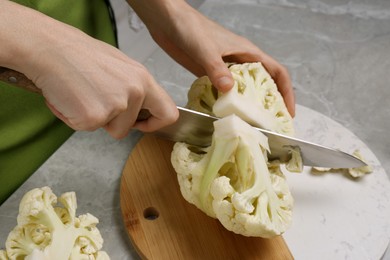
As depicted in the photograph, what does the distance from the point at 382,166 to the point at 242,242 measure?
1.50 feet

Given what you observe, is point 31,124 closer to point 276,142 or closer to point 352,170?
point 276,142

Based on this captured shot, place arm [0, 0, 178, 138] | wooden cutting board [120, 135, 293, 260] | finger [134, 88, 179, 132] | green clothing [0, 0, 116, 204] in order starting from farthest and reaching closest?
green clothing [0, 0, 116, 204], wooden cutting board [120, 135, 293, 260], finger [134, 88, 179, 132], arm [0, 0, 178, 138]

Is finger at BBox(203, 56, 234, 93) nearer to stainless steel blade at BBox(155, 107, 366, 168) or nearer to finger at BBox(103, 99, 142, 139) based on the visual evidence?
stainless steel blade at BBox(155, 107, 366, 168)

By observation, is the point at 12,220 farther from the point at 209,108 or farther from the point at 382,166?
the point at 382,166

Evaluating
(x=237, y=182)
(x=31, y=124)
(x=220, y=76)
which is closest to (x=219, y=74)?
(x=220, y=76)

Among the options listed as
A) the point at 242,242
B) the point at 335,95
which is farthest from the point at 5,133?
the point at 335,95

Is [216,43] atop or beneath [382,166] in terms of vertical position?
atop

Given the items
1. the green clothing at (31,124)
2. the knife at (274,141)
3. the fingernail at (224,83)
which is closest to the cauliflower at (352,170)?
the knife at (274,141)

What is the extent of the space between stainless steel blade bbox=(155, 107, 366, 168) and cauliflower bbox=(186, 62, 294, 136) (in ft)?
0.13

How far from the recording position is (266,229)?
1072mm

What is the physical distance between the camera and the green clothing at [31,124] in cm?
130

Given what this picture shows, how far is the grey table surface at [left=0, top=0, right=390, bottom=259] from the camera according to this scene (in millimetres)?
1351

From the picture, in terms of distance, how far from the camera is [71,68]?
94cm

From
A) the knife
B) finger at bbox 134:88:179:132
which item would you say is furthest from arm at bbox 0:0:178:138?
the knife
